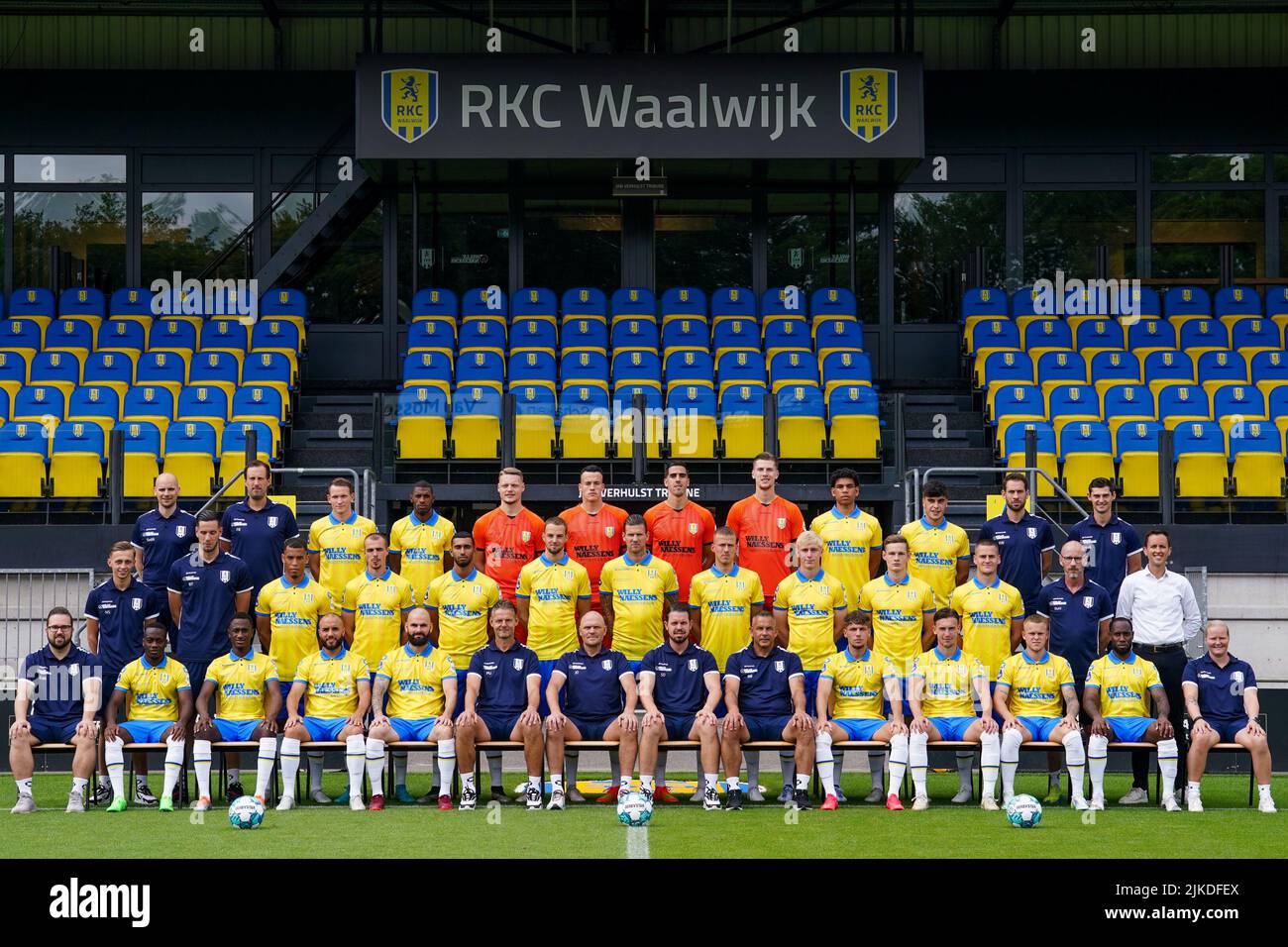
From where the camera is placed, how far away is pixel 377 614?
1208 centimetres

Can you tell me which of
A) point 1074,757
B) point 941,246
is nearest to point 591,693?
point 1074,757

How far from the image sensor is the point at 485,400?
56.9ft

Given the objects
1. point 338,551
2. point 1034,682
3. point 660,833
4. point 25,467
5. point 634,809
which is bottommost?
point 660,833

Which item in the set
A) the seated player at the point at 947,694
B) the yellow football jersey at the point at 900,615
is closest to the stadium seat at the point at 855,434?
the yellow football jersey at the point at 900,615

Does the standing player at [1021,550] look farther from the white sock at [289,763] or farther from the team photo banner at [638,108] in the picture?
the team photo banner at [638,108]

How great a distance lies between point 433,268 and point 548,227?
1.58 m

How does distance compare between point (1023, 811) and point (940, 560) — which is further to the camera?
point (940, 560)

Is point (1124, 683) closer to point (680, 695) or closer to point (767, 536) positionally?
point (767, 536)

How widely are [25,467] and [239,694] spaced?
6355mm

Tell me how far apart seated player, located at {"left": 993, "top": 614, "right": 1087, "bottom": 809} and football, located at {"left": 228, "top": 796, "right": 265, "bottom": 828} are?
487 centimetres

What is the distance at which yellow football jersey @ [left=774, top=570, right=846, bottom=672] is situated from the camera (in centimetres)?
1183

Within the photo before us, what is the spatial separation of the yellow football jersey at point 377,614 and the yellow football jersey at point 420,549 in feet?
1.25

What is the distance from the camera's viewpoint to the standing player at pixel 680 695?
11.1m
